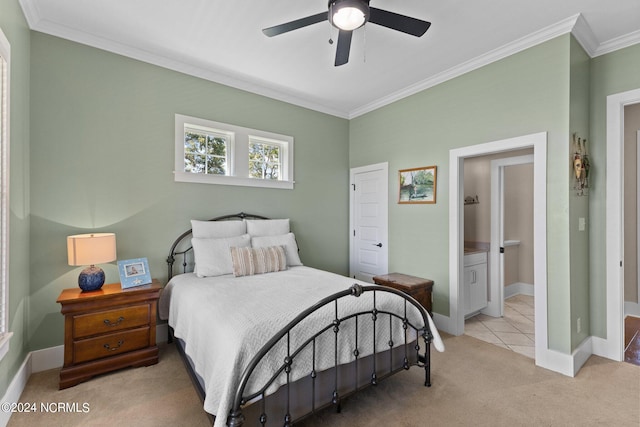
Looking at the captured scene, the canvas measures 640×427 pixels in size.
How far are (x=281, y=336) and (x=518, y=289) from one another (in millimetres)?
5280

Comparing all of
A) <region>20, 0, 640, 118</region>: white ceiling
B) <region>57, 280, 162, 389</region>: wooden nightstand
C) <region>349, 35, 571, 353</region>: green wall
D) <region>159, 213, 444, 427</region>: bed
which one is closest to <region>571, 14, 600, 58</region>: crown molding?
<region>20, 0, 640, 118</region>: white ceiling

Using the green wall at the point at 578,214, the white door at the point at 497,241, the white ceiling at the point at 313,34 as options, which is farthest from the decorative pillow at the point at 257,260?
the white door at the point at 497,241

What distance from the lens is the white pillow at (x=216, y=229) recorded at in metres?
3.34

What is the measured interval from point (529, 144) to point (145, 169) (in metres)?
3.97

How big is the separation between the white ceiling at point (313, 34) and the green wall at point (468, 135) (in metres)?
0.21

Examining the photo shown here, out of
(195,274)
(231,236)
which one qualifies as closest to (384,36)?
(231,236)

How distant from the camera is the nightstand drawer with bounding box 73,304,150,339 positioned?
245 centimetres

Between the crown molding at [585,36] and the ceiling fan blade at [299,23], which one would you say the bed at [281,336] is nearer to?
the ceiling fan blade at [299,23]

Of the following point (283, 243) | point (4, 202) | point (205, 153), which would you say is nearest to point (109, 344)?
point (4, 202)

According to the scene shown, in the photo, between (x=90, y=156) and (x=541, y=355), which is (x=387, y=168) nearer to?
(x=541, y=355)

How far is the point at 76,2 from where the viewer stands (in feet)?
8.07

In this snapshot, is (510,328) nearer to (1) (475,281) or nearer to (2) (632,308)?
(1) (475,281)

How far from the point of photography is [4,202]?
192 centimetres

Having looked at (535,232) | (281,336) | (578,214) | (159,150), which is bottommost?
(281,336)
